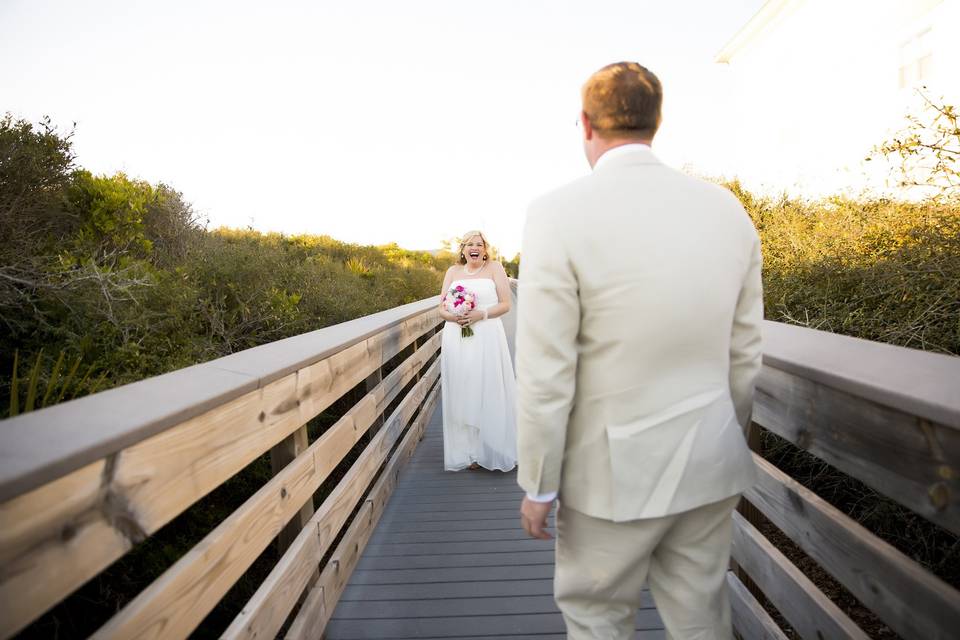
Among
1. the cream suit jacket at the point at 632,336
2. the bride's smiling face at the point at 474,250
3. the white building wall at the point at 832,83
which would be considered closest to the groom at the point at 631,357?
the cream suit jacket at the point at 632,336

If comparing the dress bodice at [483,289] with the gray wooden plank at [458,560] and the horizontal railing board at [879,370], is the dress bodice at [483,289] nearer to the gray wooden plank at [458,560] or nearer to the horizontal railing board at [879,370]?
the gray wooden plank at [458,560]

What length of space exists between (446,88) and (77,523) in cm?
2412

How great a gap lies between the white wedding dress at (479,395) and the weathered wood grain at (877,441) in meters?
3.10

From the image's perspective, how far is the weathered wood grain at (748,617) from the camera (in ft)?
6.63

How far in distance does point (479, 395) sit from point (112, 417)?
377cm

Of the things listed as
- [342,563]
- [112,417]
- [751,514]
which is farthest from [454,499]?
[112,417]

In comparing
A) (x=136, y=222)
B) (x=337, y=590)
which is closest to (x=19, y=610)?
(x=337, y=590)

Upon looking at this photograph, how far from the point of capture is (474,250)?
17.4ft

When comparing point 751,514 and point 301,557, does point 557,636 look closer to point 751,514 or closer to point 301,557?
point 751,514

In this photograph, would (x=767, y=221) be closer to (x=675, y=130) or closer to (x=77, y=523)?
(x=675, y=130)

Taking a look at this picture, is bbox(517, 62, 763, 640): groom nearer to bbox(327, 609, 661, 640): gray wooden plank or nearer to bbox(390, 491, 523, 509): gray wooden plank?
bbox(327, 609, 661, 640): gray wooden plank

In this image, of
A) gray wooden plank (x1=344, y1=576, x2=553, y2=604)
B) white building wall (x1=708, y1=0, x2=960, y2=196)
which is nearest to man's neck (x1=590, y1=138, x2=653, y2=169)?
gray wooden plank (x1=344, y1=576, x2=553, y2=604)

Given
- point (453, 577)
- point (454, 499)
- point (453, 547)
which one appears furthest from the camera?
point (454, 499)

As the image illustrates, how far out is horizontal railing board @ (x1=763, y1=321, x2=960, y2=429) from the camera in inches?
44.9
